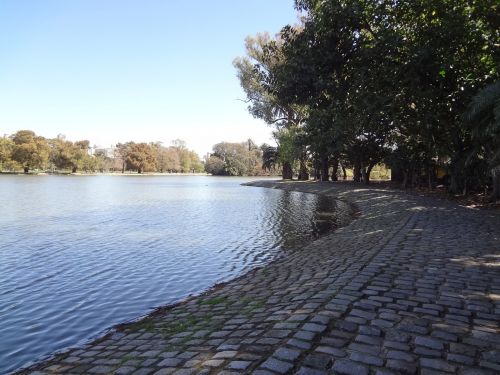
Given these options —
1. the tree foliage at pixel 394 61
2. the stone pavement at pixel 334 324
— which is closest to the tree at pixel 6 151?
the tree foliage at pixel 394 61

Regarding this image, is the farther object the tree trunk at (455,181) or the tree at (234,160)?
the tree at (234,160)

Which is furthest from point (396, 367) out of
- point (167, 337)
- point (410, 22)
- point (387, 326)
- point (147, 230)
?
point (410, 22)

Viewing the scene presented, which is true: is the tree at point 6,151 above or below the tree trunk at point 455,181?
above

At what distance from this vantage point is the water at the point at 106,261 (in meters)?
6.21

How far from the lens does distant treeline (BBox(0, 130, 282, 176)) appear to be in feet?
289

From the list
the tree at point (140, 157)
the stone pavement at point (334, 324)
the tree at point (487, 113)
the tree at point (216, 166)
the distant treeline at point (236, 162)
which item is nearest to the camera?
the stone pavement at point (334, 324)

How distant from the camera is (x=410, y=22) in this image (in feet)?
62.4

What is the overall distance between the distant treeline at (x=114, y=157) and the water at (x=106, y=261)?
4680cm

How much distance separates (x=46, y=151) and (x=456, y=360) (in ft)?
330

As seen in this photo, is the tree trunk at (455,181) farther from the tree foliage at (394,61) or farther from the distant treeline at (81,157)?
the distant treeline at (81,157)

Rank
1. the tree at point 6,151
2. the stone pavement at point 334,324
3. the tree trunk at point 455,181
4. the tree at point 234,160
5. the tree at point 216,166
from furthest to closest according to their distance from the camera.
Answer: the tree at point 216,166 → the tree at point 234,160 → the tree at point 6,151 → the tree trunk at point 455,181 → the stone pavement at point 334,324

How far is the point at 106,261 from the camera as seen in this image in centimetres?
1022

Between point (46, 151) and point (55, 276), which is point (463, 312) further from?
point (46, 151)

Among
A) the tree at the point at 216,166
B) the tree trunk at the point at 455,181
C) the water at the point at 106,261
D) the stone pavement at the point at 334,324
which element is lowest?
the water at the point at 106,261
